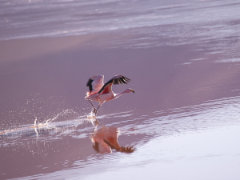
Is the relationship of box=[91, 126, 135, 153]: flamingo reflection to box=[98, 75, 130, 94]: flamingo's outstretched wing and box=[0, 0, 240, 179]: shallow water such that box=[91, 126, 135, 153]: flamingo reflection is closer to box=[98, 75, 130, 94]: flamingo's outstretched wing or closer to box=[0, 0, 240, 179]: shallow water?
box=[0, 0, 240, 179]: shallow water

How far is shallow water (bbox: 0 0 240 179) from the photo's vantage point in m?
7.42

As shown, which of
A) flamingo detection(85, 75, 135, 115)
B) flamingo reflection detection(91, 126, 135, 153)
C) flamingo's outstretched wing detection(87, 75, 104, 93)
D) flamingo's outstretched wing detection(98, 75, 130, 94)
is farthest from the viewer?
flamingo's outstretched wing detection(87, 75, 104, 93)

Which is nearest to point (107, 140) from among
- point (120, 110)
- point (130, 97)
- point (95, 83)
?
point (120, 110)

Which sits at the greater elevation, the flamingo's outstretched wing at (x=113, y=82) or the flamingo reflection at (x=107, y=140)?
the flamingo's outstretched wing at (x=113, y=82)

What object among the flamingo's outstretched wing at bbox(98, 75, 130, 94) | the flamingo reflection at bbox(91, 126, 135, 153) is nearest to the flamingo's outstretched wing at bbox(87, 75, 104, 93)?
the flamingo's outstretched wing at bbox(98, 75, 130, 94)

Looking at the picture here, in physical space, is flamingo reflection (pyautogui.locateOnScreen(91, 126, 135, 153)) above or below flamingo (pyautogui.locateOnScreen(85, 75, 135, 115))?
below

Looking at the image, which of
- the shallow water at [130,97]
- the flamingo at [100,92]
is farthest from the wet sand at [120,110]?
the flamingo at [100,92]

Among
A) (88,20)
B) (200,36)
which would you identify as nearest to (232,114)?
(200,36)

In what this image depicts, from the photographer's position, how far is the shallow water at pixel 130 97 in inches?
292

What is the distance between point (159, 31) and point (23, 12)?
1214 centimetres

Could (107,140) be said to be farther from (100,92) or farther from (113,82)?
(100,92)

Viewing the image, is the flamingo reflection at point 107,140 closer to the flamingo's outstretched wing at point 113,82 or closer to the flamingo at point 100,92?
the flamingo's outstretched wing at point 113,82

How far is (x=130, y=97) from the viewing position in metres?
11.3

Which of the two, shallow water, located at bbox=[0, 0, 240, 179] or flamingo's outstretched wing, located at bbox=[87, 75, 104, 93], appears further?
flamingo's outstretched wing, located at bbox=[87, 75, 104, 93]
